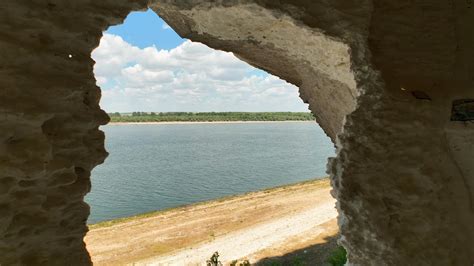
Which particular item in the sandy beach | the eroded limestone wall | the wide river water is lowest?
the wide river water

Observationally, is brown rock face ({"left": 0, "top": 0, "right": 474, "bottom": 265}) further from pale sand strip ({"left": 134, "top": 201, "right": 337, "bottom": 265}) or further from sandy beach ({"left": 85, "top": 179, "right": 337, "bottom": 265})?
pale sand strip ({"left": 134, "top": 201, "right": 337, "bottom": 265})

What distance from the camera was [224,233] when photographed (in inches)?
605

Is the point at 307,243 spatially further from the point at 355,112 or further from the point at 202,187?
the point at 202,187

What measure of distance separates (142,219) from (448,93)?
16025mm

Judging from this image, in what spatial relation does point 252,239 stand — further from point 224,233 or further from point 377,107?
point 377,107

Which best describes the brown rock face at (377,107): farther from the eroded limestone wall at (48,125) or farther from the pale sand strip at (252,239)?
the pale sand strip at (252,239)

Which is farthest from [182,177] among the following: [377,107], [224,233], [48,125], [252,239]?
[48,125]

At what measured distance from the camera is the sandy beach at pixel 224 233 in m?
12.6

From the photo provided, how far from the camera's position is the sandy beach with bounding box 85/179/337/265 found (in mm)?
12641

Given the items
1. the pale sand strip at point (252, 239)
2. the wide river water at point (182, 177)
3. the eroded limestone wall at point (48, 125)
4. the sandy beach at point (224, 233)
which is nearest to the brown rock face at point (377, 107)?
the eroded limestone wall at point (48, 125)

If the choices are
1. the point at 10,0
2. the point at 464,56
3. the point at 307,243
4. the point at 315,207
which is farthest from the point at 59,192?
the point at 315,207

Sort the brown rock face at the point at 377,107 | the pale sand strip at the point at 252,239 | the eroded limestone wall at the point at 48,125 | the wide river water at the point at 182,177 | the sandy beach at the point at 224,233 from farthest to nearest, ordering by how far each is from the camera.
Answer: the wide river water at the point at 182,177
the sandy beach at the point at 224,233
the pale sand strip at the point at 252,239
the brown rock face at the point at 377,107
the eroded limestone wall at the point at 48,125

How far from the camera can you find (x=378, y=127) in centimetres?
431

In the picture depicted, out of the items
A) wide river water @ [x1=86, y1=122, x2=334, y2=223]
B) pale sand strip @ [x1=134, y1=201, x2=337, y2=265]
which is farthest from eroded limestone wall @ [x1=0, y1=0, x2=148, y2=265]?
wide river water @ [x1=86, y1=122, x2=334, y2=223]
